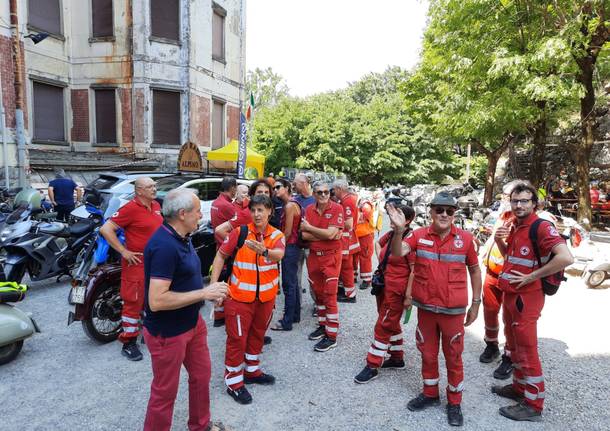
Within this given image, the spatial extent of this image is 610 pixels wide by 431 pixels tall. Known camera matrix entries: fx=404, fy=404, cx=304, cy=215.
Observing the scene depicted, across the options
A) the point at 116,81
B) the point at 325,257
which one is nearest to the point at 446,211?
the point at 325,257

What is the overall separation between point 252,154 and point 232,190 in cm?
905

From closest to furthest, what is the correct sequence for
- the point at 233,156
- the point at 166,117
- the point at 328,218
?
1. the point at 328,218
2. the point at 233,156
3. the point at 166,117

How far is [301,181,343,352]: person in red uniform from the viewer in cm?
456

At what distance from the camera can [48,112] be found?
14.5 m

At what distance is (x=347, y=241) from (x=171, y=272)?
12.4 feet

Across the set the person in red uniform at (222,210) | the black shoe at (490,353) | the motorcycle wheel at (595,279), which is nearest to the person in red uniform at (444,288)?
the black shoe at (490,353)

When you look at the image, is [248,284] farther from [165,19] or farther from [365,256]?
[165,19]

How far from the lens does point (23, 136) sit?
1196cm

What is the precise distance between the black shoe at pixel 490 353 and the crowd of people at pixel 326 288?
0.4 inches

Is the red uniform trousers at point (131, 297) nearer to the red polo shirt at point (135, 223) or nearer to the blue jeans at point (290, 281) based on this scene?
the red polo shirt at point (135, 223)

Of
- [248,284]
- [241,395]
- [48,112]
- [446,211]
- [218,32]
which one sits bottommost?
[241,395]

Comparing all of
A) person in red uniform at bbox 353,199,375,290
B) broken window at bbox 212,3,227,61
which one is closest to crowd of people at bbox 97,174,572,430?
person in red uniform at bbox 353,199,375,290

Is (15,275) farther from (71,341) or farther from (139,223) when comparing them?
(139,223)

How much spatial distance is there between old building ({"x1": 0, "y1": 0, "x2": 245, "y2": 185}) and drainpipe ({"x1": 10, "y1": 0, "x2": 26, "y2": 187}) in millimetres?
1600
